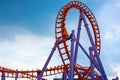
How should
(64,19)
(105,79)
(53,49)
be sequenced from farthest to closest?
(64,19), (53,49), (105,79)

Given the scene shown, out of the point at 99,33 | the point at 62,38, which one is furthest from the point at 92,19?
the point at 62,38

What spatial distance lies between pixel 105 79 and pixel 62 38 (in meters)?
4.65

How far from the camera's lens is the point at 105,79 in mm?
16984

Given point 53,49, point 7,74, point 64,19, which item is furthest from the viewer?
point 7,74

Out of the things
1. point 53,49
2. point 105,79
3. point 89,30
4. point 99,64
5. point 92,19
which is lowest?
point 105,79

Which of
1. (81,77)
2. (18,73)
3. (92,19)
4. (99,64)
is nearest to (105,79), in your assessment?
(99,64)

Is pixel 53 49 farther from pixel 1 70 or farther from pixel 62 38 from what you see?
pixel 1 70

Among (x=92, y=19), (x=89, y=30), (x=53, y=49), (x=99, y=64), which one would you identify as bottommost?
(x=99, y=64)

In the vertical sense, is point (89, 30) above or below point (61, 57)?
above

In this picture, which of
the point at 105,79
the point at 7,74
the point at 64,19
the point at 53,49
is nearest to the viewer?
the point at 105,79

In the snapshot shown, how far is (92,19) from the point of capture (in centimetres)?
1994

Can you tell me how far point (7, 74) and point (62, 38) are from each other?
6553 millimetres

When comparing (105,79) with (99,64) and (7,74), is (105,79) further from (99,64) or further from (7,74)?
(7,74)

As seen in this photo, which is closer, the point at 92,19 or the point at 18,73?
the point at 92,19
